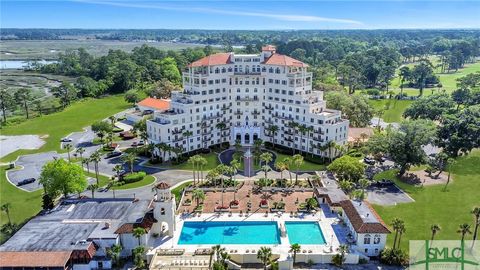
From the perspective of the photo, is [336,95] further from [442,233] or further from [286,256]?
[286,256]

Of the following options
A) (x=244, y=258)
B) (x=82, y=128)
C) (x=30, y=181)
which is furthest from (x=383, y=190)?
(x=82, y=128)

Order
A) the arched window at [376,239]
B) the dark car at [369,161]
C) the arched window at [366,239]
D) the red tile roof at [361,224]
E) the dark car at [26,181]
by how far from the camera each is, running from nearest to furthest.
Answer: the red tile roof at [361,224] → the arched window at [376,239] → the arched window at [366,239] → the dark car at [26,181] → the dark car at [369,161]

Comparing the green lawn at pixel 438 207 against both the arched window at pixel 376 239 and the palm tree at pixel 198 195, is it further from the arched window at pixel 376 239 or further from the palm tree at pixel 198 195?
the palm tree at pixel 198 195

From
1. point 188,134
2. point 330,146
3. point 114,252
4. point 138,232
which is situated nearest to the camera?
point 114,252

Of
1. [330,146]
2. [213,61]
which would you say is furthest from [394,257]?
[213,61]

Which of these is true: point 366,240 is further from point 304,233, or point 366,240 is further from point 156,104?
point 156,104

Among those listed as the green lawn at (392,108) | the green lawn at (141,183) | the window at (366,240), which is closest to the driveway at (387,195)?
the window at (366,240)
